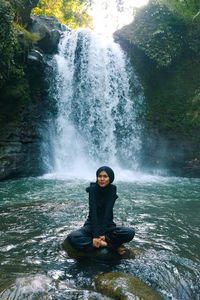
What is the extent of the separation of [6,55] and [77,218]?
7572mm

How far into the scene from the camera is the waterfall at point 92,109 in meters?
13.1

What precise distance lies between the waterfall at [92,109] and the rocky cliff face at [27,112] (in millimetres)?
871

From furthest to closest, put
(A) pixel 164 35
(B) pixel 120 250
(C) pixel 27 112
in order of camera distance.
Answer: (A) pixel 164 35 → (C) pixel 27 112 → (B) pixel 120 250

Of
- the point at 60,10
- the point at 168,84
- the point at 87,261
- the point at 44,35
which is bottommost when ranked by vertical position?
the point at 87,261

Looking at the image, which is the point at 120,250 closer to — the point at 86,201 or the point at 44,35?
the point at 86,201

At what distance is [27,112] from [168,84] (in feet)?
27.3

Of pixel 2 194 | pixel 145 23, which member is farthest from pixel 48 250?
pixel 145 23

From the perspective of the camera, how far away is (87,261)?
2.88 meters

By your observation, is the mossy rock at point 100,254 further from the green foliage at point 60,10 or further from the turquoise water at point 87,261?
the green foliage at point 60,10

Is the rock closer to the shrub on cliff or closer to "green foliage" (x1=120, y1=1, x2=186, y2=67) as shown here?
the shrub on cliff

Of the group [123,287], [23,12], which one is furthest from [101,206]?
[23,12]

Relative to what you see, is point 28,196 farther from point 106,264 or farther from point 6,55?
point 6,55

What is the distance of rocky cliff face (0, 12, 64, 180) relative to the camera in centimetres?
1024

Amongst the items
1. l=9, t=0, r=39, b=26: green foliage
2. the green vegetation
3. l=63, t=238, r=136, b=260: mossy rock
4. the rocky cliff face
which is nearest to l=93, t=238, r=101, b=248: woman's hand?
l=63, t=238, r=136, b=260: mossy rock
